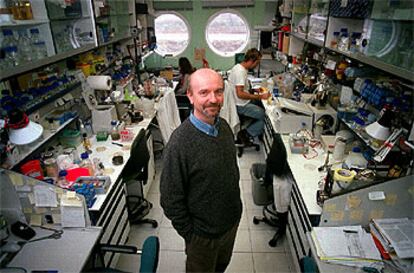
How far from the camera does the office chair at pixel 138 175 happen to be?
8.14 ft

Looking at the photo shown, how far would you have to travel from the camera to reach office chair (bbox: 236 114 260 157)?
4180 millimetres

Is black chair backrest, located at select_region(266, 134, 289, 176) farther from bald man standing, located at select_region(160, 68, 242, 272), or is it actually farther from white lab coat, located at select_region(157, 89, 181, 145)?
white lab coat, located at select_region(157, 89, 181, 145)

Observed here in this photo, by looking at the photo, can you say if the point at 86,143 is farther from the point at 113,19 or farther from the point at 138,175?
the point at 113,19

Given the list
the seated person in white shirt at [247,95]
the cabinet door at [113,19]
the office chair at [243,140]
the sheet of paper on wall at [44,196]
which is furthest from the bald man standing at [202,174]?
the office chair at [243,140]

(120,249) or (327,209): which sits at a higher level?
(327,209)

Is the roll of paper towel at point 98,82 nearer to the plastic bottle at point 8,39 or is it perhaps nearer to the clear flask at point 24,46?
the clear flask at point 24,46

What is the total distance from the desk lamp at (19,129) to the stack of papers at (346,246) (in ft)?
5.85

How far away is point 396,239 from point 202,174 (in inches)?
44.5

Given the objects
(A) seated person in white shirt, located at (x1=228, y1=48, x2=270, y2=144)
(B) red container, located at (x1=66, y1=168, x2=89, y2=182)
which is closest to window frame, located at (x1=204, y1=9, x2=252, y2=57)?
(A) seated person in white shirt, located at (x1=228, y1=48, x2=270, y2=144)

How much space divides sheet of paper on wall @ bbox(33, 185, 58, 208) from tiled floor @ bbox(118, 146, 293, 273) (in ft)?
3.15

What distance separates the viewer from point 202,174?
1464 mm

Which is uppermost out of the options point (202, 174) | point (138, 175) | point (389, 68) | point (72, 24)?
point (72, 24)

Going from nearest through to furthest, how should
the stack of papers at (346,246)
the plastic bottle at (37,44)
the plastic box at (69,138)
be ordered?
the stack of papers at (346,246) → the plastic bottle at (37,44) → the plastic box at (69,138)

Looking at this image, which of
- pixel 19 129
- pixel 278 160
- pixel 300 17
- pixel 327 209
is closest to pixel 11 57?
pixel 19 129
